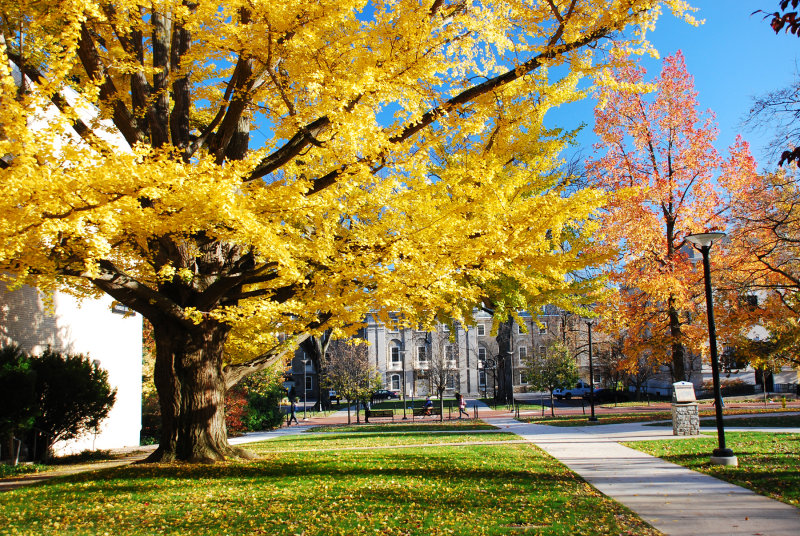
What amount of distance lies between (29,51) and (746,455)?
13.0 meters

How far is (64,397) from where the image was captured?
12555 mm

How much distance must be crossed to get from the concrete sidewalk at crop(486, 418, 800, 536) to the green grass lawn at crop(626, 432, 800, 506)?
272 millimetres

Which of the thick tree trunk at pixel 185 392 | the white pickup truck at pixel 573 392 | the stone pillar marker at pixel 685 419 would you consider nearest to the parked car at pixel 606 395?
the white pickup truck at pixel 573 392

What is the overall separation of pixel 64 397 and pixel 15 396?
5.99 feet

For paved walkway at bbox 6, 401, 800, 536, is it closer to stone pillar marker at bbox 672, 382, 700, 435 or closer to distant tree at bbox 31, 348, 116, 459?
distant tree at bbox 31, 348, 116, 459

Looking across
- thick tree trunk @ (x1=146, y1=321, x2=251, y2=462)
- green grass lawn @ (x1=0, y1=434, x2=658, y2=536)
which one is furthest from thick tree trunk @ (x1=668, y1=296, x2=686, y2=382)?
thick tree trunk @ (x1=146, y1=321, x2=251, y2=462)

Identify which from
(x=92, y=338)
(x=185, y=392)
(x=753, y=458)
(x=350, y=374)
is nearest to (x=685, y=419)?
(x=753, y=458)

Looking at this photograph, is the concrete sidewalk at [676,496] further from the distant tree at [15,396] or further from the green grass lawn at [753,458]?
the distant tree at [15,396]

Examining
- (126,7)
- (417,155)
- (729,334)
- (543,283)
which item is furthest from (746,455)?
(126,7)

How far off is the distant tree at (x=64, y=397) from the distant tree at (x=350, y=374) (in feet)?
38.6

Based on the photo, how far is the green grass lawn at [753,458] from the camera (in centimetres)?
740

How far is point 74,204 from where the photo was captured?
19.9 ft

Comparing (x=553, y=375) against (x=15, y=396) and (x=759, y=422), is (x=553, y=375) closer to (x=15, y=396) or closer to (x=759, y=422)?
(x=759, y=422)

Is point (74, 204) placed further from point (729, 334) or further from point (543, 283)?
point (729, 334)
